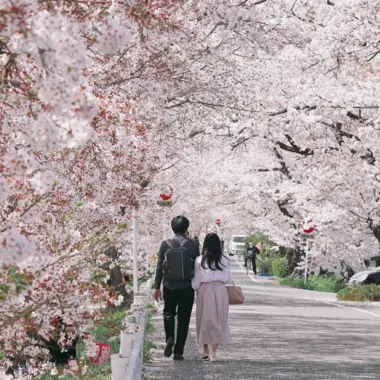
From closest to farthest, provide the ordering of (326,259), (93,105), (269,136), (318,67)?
(93,105)
(318,67)
(269,136)
(326,259)

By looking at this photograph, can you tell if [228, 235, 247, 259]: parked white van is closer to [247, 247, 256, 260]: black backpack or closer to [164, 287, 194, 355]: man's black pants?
[247, 247, 256, 260]: black backpack

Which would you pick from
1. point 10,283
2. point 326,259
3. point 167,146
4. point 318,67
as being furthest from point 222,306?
point 326,259

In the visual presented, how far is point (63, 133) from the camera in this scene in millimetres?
4160

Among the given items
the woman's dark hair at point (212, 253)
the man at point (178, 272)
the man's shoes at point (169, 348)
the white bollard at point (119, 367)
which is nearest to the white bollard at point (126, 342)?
the white bollard at point (119, 367)

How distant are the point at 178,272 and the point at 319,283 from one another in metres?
31.9

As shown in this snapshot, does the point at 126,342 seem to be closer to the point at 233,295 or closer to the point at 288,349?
the point at 233,295

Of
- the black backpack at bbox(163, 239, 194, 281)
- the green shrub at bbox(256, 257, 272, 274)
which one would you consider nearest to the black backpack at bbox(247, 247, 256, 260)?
the green shrub at bbox(256, 257, 272, 274)

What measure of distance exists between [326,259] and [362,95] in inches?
983

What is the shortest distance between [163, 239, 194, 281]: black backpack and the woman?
0.28 metres

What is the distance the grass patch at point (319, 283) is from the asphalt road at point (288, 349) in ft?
52.1

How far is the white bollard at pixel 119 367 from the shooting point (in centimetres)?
907

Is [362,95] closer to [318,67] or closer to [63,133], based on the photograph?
[318,67]

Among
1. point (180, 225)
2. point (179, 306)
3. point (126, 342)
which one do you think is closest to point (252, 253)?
point (179, 306)

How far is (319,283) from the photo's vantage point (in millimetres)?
44000
